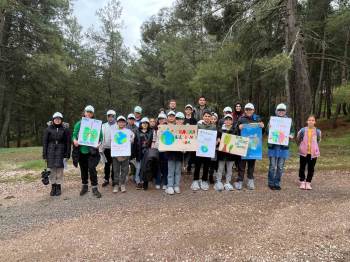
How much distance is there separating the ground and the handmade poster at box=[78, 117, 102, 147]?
4.37 feet

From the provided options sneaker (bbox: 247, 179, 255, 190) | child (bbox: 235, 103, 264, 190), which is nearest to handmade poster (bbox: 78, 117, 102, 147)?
child (bbox: 235, 103, 264, 190)

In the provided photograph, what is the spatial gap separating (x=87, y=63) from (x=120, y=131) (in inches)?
1113

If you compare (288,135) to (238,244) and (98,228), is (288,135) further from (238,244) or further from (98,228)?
(98,228)

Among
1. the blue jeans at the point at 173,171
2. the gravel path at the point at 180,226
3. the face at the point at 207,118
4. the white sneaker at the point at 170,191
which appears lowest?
the gravel path at the point at 180,226

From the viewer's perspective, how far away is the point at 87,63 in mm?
34156

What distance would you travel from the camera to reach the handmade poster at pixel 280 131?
310 inches

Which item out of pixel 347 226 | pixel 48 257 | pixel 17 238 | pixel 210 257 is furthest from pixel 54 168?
pixel 347 226

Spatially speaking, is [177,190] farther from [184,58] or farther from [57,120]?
[184,58]

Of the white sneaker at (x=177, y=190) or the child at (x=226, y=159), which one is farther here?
the child at (x=226, y=159)

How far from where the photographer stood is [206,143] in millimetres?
7875

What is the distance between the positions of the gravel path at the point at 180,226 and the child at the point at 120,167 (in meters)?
0.25

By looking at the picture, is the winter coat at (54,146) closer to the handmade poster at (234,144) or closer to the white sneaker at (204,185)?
the white sneaker at (204,185)

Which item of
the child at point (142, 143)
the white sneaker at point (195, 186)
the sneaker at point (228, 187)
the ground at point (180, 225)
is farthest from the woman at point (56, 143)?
the sneaker at point (228, 187)

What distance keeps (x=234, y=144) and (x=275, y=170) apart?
1289 mm
